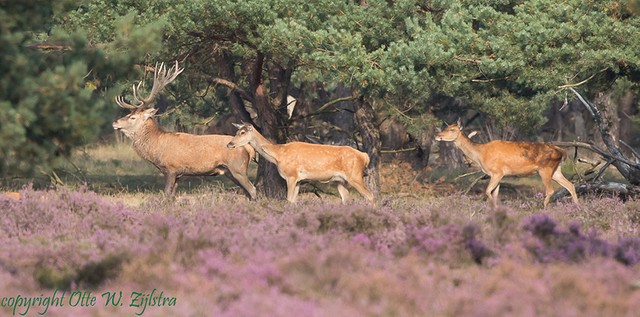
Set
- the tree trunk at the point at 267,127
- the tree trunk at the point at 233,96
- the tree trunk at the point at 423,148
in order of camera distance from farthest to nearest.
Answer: the tree trunk at the point at 423,148 → the tree trunk at the point at 233,96 → the tree trunk at the point at 267,127

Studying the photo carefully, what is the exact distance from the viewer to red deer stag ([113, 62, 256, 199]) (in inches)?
720

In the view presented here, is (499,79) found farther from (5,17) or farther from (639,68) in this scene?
(5,17)

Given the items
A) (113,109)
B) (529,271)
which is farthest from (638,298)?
(113,109)

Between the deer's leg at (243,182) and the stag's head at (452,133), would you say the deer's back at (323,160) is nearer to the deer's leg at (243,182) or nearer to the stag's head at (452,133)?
the deer's leg at (243,182)

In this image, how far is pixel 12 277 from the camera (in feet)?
29.5

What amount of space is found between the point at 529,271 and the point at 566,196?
10751 mm

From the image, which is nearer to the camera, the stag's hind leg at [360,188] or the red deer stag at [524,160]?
the stag's hind leg at [360,188]

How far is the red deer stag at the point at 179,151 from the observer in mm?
18281

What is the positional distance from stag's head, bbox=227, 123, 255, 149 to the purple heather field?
5.07 m

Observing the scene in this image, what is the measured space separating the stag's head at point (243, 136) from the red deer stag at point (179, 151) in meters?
0.74

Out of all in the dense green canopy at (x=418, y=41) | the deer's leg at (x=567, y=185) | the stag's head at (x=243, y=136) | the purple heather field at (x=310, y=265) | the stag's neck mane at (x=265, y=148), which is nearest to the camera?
the purple heather field at (x=310, y=265)

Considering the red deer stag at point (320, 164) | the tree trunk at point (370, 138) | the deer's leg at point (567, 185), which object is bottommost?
the tree trunk at point (370, 138)

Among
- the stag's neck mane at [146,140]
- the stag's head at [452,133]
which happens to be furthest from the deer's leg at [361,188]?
the stag's neck mane at [146,140]

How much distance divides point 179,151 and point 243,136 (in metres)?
1.48
